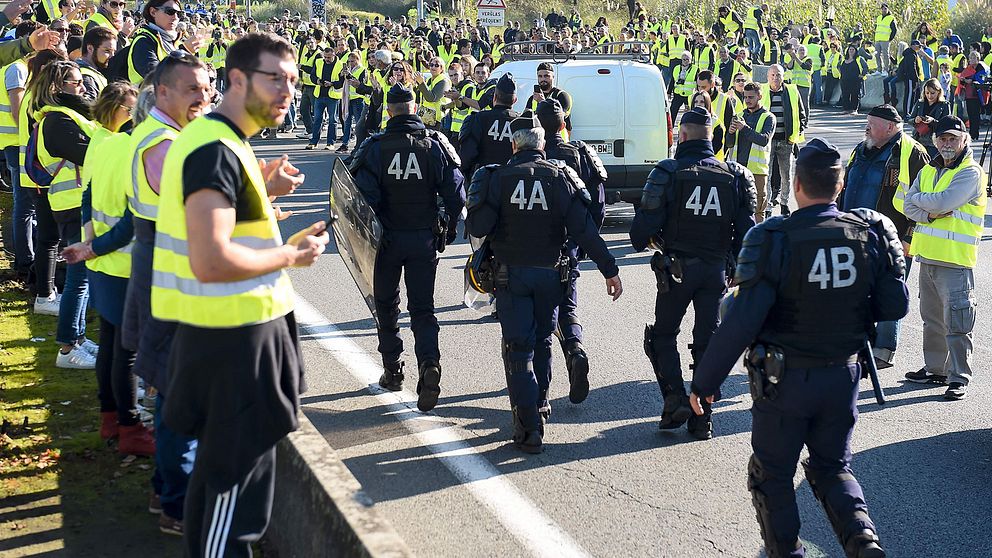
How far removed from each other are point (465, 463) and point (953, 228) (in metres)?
3.57

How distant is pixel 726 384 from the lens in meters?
7.76

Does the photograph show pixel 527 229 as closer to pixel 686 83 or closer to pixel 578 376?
pixel 578 376

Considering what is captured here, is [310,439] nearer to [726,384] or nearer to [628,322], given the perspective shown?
[726,384]

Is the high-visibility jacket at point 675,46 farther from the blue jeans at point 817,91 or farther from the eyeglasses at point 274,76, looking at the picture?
the eyeglasses at point 274,76

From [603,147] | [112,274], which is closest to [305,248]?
[112,274]

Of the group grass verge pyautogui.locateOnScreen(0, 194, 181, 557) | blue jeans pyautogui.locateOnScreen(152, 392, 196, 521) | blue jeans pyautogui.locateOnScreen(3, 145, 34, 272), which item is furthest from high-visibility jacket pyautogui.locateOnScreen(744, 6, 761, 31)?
blue jeans pyautogui.locateOnScreen(152, 392, 196, 521)

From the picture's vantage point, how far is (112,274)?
5.80 m

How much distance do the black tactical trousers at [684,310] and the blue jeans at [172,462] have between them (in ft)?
9.93

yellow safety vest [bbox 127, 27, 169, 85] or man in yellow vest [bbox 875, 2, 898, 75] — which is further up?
yellow safety vest [bbox 127, 27, 169, 85]

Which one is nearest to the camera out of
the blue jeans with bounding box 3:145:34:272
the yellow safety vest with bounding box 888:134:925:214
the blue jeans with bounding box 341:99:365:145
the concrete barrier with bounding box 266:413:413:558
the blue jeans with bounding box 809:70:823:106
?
the concrete barrier with bounding box 266:413:413:558

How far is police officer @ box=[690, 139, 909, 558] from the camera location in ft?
15.0

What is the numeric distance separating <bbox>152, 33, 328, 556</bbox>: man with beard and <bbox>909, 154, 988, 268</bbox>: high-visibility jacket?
5007 millimetres

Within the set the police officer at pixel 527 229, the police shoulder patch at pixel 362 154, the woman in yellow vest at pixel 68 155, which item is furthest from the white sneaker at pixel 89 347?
the police officer at pixel 527 229

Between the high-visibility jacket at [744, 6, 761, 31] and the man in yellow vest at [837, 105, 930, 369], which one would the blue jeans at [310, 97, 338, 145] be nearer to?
the man in yellow vest at [837, 105, 930, 369]
